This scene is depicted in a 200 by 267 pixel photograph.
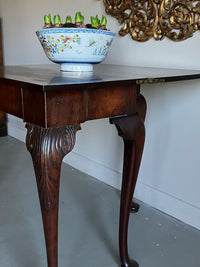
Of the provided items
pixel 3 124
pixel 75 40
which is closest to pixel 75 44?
pixel 75 40

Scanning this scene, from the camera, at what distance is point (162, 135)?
1435 mm

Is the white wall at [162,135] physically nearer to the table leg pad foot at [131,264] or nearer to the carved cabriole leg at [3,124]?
the table leg pad foot at [131,264]

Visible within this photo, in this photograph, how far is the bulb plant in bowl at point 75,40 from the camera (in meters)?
0.86

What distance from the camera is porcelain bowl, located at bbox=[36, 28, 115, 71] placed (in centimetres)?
86

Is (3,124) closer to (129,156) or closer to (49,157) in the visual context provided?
(129,156)

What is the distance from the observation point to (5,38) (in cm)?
250

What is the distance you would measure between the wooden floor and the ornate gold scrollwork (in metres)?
0.85

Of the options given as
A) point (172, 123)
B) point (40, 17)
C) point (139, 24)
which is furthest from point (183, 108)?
point (40, 17)

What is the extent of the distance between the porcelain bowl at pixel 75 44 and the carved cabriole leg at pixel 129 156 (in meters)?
0.23

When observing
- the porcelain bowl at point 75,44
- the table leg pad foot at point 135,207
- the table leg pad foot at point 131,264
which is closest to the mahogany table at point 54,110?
the porcelain bowl at point 75,44

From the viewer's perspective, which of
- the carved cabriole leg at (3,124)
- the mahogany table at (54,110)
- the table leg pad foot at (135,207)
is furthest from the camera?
the carved cabriole leg at (3,124)

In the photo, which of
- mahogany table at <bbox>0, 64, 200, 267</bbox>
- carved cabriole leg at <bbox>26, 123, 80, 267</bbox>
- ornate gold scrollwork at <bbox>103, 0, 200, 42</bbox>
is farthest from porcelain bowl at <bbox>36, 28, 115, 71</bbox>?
ornate gold scrollwork at <bbox>103, 0, 200, 42</bbox>

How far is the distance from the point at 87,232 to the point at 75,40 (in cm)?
84

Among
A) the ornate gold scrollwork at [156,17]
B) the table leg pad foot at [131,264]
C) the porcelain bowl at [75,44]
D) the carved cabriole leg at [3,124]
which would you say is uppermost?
the ornate gold scrollwork at [156,17]
